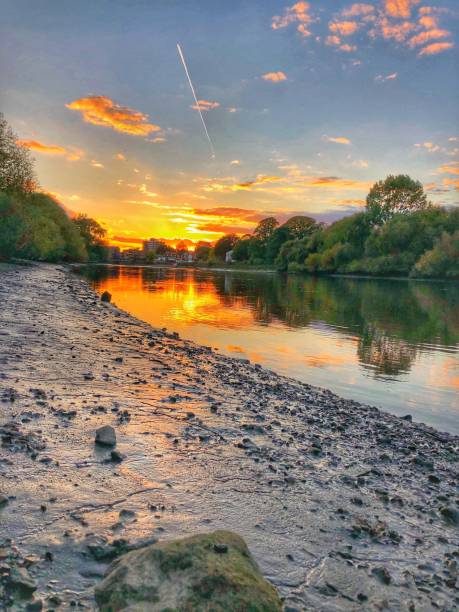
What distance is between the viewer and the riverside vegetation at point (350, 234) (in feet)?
251

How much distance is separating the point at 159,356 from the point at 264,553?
1140 centimetres

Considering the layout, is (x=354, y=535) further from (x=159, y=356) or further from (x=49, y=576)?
(x=159, y=356)

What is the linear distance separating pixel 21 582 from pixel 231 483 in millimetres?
3380

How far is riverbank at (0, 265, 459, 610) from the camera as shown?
4.77 metres

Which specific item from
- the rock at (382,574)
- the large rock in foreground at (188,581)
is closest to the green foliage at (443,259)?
the rock at (382,574)

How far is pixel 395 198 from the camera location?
450 feet

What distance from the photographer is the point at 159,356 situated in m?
16.1

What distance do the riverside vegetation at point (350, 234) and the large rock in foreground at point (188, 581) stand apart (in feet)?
229

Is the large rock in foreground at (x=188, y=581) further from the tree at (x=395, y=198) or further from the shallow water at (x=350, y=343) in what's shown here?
the tree at (x=395, y=198)

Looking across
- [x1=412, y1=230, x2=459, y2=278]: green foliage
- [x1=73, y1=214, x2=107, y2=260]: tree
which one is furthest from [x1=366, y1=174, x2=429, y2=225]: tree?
[x1=73, y1=214, x2=107, y2=260]: tree

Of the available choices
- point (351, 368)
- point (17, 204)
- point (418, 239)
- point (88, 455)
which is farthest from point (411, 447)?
point (418, 239)

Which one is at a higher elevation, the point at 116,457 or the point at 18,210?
the point at 18,210

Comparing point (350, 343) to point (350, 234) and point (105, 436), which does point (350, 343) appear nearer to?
point (105, 436)

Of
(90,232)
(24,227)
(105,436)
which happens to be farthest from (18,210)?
(90,232)
